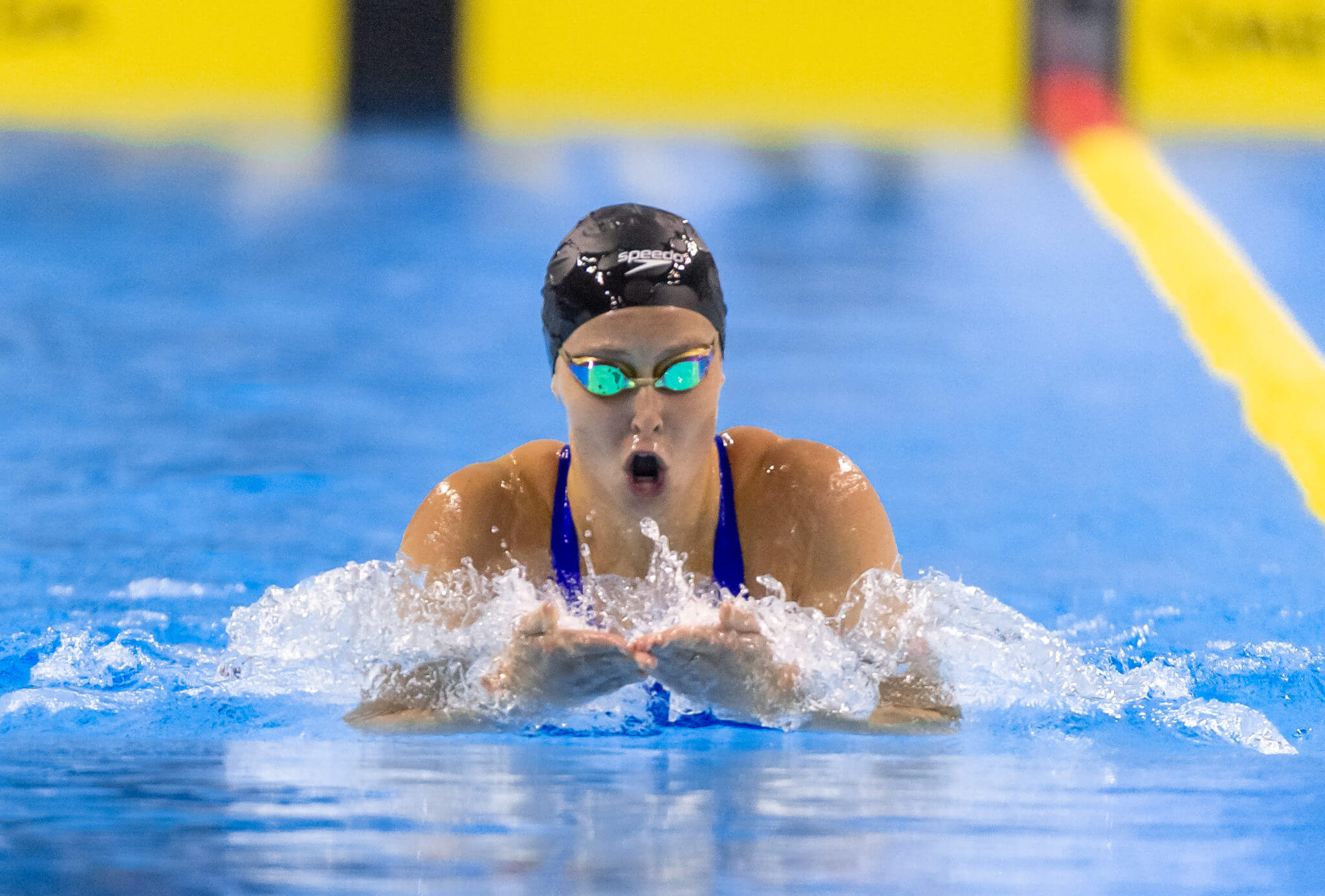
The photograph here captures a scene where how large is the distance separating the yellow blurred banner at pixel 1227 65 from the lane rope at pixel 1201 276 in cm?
29

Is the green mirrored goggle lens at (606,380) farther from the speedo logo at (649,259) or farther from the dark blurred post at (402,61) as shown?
the dark blurred post at (402,61)

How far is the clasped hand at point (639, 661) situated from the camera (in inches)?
86.9

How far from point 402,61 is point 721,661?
25.3ft

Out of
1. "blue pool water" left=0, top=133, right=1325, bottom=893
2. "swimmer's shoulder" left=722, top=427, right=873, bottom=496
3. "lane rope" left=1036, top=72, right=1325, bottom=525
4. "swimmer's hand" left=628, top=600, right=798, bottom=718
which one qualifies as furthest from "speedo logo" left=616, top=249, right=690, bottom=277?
"lane rope" left=1036, top=72, right=1325, bottom=525

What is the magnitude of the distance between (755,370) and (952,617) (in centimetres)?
259

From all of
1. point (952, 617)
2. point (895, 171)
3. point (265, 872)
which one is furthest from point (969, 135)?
point (265, 872)

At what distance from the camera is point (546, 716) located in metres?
2.51

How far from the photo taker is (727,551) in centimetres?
280

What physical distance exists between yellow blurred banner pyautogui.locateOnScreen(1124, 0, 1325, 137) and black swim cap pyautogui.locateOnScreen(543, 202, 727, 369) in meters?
7.34

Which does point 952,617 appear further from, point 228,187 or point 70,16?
point 70,16

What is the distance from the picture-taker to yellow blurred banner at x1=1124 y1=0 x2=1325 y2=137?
9.34 meters

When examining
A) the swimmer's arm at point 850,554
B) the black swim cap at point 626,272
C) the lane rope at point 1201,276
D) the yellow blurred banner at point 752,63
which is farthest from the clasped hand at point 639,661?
the yellow blurred banner at point 752,63

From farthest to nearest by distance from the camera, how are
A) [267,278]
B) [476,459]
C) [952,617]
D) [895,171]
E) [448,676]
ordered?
1. [895,171]
2. [267,278]
3. [476,459]
4. [952,617]
5. [448,676]

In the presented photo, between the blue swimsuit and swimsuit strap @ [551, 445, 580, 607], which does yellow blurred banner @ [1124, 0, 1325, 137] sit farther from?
swimsuit strap @ [551, 445, 580, 607]
